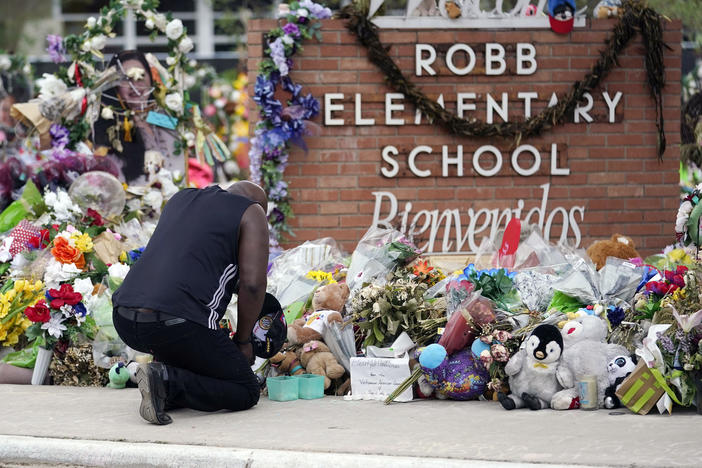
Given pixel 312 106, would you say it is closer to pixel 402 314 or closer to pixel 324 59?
pixel 324 59

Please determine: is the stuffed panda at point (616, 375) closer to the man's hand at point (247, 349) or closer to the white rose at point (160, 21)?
the man's hand at point (247, 349)

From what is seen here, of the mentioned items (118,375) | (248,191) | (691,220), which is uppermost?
(248,191)

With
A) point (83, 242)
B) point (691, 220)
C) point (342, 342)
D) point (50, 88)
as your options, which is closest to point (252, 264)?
point (342, 342)

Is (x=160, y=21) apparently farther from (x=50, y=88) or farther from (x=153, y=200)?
(x=153, y=200)

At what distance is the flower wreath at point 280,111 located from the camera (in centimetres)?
802

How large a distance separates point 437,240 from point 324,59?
1.72 metres

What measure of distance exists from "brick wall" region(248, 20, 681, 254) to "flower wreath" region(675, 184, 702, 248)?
78.8 inches

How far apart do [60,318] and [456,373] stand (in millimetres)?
2478

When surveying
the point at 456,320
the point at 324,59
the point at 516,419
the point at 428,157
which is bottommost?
the point at 516,419

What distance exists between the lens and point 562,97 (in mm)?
8180

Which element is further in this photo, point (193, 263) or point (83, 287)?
point (83, 287)

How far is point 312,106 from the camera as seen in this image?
316 inches

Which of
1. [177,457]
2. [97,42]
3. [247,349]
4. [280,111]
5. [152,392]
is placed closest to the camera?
[177,457]

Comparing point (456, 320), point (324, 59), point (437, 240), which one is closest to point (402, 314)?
point (456, 320)
